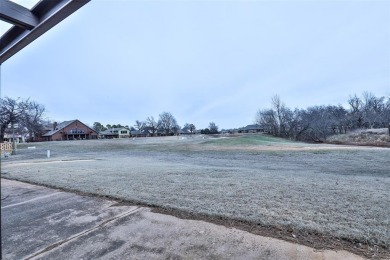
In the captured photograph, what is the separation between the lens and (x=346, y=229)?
275cm

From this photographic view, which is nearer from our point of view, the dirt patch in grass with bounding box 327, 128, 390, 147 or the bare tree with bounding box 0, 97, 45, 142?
the bare tree with bounding box 0, 97, 45, 142

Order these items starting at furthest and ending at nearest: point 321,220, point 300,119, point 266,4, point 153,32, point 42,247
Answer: point 300,119 < point 153,32 < point 266,4 < point 321,220 < point 42,247

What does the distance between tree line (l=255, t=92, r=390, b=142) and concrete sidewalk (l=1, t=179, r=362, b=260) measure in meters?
42.8

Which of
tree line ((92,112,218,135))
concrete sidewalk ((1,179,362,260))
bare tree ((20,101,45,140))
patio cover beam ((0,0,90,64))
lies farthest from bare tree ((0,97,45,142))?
tree line ((92,112,218,135))

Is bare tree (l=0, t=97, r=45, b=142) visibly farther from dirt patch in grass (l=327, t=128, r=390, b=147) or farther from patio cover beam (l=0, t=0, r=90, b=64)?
dirt patch in grass (l=327, t=128, r=390, b=147)

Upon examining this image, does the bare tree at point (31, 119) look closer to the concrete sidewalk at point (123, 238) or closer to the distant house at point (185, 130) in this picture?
the concrete sidewalk at point (123, 238)

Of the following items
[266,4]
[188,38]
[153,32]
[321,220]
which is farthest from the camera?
[188,38]

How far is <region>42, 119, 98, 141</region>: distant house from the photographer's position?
203 ft

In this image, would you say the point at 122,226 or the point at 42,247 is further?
the point at 122,226

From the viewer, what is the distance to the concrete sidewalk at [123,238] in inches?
94.3

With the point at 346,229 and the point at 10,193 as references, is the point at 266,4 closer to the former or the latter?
the point at 346,229

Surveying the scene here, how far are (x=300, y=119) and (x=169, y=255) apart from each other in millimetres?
51810

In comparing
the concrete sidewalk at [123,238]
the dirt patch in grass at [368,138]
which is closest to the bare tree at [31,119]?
the concrete sidewalk at [123,238]

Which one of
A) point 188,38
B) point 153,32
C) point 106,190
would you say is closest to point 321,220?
point 106,190
